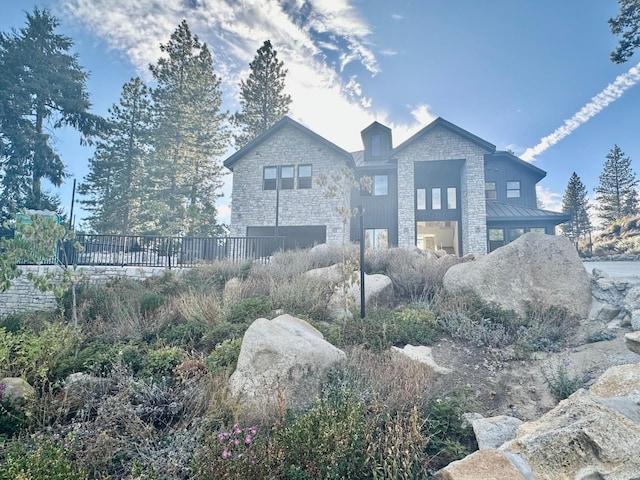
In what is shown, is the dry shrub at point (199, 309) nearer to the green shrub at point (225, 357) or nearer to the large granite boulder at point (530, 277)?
the green shrub at point (225, 357)

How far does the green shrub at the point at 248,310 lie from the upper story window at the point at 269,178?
1313cm

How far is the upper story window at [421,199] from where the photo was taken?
19.5 m

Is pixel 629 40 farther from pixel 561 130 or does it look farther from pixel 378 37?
pixel 561 130

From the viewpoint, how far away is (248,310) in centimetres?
661

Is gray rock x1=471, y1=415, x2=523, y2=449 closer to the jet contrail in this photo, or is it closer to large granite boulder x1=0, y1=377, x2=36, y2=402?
large granite boulder x1=0, y1=377, x2=36, y2=402

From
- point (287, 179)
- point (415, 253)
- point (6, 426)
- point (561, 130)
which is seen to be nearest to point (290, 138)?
point (287, 179)

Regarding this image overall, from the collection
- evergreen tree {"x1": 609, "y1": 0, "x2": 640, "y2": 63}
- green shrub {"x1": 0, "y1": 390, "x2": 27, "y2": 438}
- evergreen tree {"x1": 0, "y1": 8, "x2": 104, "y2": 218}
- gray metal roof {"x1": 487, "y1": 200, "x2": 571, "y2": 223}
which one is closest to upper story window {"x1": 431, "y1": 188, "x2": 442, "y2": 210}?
gray metal roof {"x1": 487, "y1": 200, "x2": 571, "y2": 223}

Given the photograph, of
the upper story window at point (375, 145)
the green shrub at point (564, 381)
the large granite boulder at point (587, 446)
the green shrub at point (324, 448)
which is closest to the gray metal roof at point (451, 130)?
the upper story window at point (375, 145)

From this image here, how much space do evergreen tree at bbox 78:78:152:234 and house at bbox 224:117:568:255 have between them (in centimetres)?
1185

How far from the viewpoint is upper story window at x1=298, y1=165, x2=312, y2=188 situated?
1878 centimetres

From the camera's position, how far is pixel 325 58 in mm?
12789

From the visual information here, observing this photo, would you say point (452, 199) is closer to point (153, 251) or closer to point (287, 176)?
point (287, 176)

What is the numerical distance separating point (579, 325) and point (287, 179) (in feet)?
51.0

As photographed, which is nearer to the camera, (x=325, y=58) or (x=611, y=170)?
(x=325, y=58)
